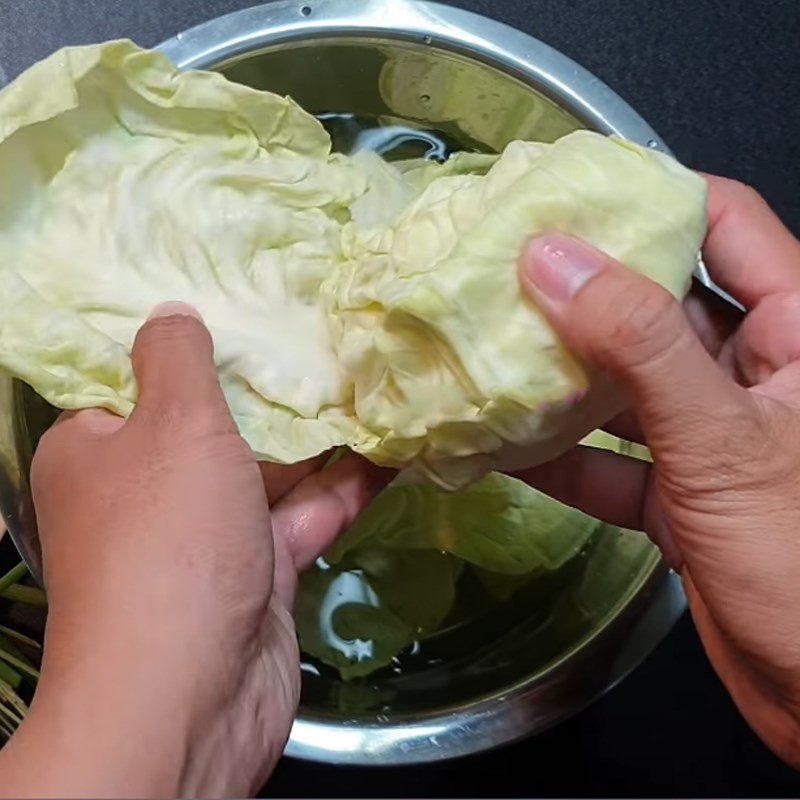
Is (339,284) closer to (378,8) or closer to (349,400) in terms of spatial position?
(349,400)

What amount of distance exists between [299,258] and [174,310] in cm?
11

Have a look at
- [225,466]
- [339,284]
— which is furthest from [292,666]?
[339,284]

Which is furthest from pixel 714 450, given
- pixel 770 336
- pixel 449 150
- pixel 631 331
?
pixel 449 150

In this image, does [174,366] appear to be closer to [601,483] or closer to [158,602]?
[158,602]

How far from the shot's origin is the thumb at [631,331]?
55 centimetres

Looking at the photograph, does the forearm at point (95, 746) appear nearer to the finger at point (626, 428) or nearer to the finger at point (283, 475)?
the finger at point (283, 475)

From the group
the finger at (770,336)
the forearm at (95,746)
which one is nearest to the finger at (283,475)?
the forearm at (95,746)

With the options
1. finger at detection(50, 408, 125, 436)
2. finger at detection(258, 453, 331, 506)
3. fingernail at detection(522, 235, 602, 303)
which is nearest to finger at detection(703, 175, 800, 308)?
fingernail at detection(522, 235, 602, 303)

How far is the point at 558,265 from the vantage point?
0.58 metres

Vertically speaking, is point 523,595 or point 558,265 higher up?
point 558,265

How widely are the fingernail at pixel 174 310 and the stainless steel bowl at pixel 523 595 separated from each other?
17cm

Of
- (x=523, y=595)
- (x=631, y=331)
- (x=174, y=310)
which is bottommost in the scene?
(x=523, y=595)

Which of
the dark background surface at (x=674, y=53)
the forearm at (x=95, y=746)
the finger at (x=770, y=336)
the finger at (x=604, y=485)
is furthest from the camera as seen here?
the dark background surface at (x=674, y=53)

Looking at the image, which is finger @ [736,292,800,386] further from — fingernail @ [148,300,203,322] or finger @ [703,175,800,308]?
fingernail @ [148,300,203,322]
